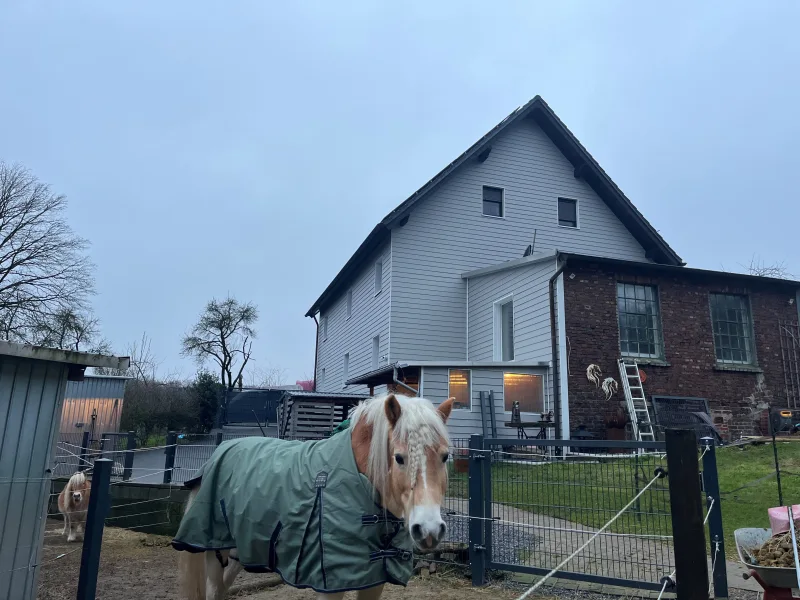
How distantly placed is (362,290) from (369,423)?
55.1 feet

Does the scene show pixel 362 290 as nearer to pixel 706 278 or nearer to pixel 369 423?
pixel 706 278

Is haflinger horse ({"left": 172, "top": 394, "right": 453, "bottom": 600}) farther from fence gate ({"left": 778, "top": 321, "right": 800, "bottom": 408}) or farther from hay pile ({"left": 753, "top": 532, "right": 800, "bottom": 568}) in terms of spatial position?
fence gate ({"left": 778, "top": 321, "right": 800, "bottom": 408})

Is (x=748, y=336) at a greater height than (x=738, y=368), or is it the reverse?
(x=748, y=336)

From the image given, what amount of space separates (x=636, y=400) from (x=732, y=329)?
366 cm

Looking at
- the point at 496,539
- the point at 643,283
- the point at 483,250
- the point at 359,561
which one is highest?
the point at 483,250

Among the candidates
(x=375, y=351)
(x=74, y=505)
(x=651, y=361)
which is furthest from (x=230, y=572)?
(x=375, y=351)

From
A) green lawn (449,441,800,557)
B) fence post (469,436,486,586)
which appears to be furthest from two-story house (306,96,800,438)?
fence post (469,436,486,586)

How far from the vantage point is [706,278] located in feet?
47.3

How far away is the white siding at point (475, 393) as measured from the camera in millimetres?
13781

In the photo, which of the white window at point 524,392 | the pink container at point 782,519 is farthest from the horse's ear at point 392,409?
the white window at point 524,392

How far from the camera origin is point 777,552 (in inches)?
148

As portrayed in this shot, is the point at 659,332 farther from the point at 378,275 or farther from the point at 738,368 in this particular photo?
the point at 378,275

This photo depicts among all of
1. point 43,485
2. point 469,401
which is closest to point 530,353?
point 469,401

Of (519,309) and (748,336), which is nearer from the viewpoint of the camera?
(748,336)
